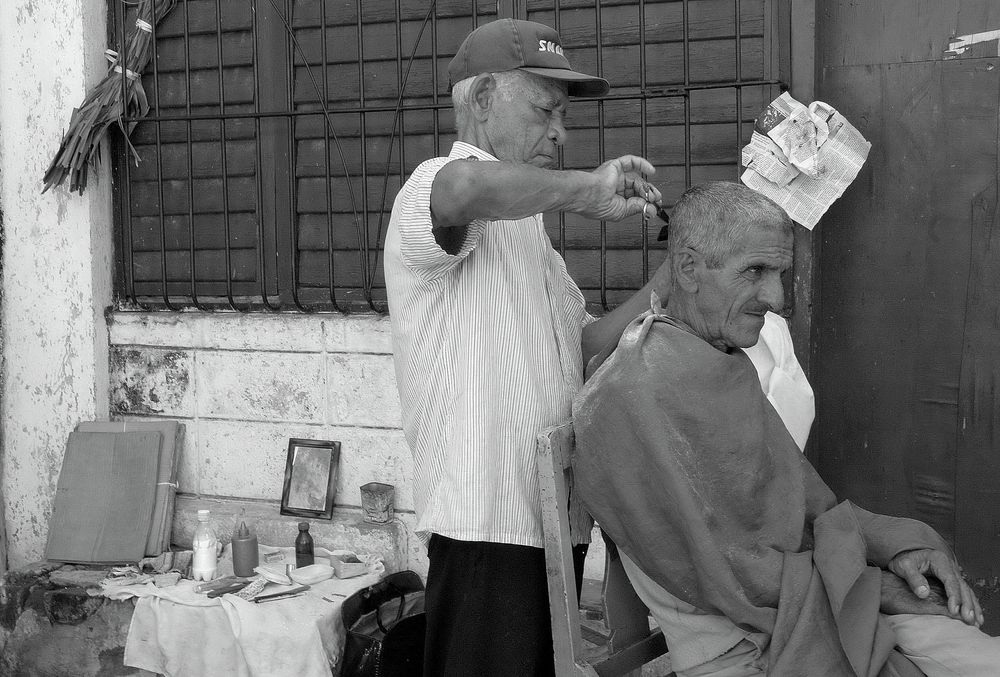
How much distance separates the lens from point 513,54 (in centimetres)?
194

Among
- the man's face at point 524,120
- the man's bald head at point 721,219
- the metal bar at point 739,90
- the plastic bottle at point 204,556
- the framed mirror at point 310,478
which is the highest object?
the metal bar at point 739,90

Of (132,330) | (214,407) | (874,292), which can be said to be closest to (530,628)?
(874,292)

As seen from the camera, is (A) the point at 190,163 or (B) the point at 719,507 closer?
(B) the point at 719,507

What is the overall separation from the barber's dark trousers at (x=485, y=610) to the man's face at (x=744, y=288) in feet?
1.84

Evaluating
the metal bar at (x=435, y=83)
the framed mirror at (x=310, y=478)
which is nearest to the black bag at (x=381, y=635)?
the framed mirror at (x=310, y=478)

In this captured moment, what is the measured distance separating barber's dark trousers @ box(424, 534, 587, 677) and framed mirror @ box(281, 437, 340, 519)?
68.3 inches

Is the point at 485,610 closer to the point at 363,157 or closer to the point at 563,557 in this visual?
the point at 563,557

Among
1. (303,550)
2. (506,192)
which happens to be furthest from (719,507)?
(303,550)

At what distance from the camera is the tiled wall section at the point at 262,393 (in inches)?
143

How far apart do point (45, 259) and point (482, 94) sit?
8.67ft

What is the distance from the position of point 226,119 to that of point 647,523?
270 centimetres

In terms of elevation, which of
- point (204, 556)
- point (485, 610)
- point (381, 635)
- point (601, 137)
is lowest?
point (381, 635)

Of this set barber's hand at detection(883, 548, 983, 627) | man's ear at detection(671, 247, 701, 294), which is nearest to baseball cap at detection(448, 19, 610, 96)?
man's ear at detection(671, 247, 701, 294)

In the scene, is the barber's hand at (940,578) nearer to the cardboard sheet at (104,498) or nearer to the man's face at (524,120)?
the man's face at (524,120)
